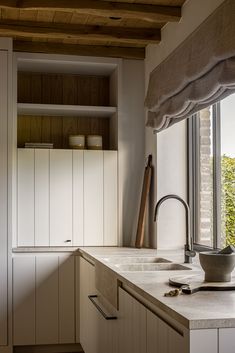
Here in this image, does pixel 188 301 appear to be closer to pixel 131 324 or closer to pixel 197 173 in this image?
pixel 131 324

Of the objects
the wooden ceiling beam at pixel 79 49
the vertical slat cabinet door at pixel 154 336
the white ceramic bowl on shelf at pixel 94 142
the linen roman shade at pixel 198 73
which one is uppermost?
the wooden ceiling beam at pixel 79 49

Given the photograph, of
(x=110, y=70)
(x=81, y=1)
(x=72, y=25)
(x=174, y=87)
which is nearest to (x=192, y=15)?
(x=174, y=87)

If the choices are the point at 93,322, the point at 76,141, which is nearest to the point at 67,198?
the point at 76,141

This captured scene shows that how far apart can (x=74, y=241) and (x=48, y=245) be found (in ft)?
0.66

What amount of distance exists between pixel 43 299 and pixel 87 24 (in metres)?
2.00

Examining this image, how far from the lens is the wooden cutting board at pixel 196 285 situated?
6.74 ft

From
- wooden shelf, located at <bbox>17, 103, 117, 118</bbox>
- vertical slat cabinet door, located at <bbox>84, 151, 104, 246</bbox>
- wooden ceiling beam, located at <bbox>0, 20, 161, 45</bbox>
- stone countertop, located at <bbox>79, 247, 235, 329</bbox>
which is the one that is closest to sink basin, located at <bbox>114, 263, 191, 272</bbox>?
stone countertop, located at <bbox>79, 247, 235, 329</bbox>

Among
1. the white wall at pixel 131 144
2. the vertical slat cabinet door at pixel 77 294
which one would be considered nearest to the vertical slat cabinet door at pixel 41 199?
the vertical slat cabinet door at pixel 77 294

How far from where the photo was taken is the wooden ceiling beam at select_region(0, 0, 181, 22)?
10.4 feet

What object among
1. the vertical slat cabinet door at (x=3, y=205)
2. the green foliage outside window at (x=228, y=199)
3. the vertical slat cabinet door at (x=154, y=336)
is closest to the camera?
the vertical slat cabinet door at (x=154, y=336)

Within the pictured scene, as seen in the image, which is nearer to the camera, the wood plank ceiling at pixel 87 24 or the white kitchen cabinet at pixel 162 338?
the white kitchen cabinet at pixel 162 338

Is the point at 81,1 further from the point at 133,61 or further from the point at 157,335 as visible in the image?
the point at 157,335

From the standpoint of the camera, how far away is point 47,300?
388 cm

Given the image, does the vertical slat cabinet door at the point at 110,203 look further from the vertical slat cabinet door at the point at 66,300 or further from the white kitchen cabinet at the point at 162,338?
the white kitchen cabinet at the point at 162,338
